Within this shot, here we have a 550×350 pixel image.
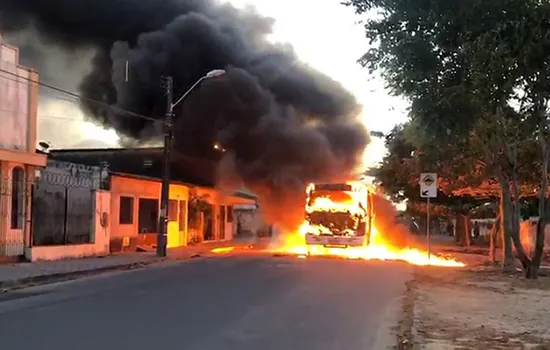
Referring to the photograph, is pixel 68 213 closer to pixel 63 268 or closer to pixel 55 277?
pixel 63 268

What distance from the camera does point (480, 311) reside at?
40.3 feet

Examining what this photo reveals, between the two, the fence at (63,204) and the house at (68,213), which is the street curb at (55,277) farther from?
the fence at (63,204)

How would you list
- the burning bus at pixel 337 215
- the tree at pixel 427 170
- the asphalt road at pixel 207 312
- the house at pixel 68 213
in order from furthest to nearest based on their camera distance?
the burning bus at pixel 337 215, the house at pixel 68 213, the tree at pixel 427 170, the asphalt road at pixel 207 312

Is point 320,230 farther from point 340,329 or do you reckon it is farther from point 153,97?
point 340,329

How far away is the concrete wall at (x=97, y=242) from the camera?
23.5 meters

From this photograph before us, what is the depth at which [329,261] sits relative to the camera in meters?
25.1

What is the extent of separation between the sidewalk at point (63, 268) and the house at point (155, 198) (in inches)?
141

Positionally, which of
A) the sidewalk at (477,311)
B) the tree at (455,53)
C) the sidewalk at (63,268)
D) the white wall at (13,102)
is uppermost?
the white wall at (13,102)

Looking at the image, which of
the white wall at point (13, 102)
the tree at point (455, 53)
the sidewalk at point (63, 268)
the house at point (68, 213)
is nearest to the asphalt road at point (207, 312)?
the sidewalk at point (63, 268)

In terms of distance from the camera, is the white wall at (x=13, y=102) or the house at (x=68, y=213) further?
the house at (x=68, y=213)

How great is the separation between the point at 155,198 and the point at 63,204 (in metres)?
10.1

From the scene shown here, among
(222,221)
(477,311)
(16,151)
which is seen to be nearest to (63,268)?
(16,151)

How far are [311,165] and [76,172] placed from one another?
15383 millimetres

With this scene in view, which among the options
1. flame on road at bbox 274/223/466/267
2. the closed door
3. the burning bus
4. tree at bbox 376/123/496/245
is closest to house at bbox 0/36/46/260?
flame on road at bbox 274/223/466/267
